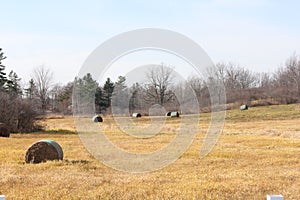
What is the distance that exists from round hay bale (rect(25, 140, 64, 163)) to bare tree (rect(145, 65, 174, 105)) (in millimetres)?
4349

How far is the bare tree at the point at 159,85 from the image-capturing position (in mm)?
13781

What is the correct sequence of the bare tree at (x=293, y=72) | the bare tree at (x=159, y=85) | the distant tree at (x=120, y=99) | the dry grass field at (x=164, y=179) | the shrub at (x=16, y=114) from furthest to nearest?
the bare tree at (x=293, y=72)
the shrub at (x=16, y=114)
the distant tree at (x=120, y=99)
the bare tree at (x=159, y=85)
the dry grass field at (x=164, y=179)

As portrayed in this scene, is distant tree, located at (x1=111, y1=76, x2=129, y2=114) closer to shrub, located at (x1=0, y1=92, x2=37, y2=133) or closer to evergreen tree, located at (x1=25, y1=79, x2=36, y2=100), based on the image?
shrub, located at (x1=0, y1=92, x2=37, y2=133)

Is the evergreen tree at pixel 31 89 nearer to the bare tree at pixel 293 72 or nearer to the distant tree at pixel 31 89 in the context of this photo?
the distant tree at pixel 31 89

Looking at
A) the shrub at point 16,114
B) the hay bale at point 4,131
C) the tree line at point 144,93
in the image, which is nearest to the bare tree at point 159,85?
the tree line at point 144,93

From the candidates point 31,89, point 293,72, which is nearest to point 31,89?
point 31,89

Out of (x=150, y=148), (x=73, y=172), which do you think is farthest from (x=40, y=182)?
(x=150, y=148)

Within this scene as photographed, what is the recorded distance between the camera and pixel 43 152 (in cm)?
1461

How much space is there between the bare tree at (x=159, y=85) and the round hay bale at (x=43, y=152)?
4349 millimetres

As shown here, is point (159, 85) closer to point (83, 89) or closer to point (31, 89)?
point (83, 89)

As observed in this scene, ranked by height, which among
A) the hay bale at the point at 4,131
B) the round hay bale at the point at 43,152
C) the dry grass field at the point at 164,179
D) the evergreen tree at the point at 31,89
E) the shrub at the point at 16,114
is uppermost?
the evergreen tree at the point at 31,89

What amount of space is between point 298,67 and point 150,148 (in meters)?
80.5

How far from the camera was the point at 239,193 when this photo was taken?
8.84m

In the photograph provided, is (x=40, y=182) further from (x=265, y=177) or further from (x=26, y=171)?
(x=265, y=177)
